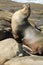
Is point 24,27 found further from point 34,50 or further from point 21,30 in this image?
point 34,50

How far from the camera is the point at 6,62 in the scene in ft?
18.4

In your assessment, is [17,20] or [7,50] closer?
[7,50]

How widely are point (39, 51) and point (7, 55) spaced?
123cm

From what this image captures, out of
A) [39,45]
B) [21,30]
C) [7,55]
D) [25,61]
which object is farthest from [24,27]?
[25,61]

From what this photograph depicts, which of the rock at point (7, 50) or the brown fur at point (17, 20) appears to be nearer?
the rock at point (7, 50)

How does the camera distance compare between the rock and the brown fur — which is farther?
the brown fur

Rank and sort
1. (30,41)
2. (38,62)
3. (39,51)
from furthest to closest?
(30,41) → (39,51) → (38,62)

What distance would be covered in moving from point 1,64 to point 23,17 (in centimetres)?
238

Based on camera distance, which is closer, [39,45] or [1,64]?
[1,64]

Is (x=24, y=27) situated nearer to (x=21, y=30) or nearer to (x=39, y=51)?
(x=21, y=30)

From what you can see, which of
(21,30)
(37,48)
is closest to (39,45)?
(37,48)

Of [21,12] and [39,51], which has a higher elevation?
[21,12]

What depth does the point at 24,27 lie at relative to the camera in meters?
7.70

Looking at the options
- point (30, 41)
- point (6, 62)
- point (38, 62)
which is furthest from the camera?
point (30, 41)
